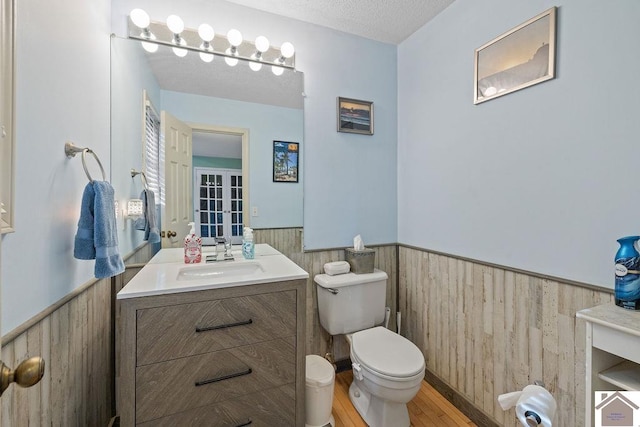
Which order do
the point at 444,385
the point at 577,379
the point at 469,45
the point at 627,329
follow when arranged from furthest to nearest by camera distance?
the point at 444,385
the point at 469,45
the point at 577,379
the point at 627,329

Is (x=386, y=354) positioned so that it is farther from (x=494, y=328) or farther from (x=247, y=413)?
(x=247, y=413)

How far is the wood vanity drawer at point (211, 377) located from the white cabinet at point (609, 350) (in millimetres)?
1104

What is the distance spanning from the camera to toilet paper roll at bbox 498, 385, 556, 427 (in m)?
1.03

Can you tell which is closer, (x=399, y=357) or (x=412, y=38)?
(x=399, y=357)

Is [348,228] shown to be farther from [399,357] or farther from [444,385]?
[444,385]

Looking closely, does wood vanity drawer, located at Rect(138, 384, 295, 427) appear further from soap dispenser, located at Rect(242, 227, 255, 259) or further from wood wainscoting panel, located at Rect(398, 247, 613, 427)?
wood wainscoting panel, located at Rect(398, 247, 613, 427)

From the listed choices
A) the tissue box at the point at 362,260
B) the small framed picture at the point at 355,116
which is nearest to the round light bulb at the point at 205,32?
the small framed picture at the point at 355,116

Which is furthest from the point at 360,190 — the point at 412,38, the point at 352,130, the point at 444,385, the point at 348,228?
the point at 444,385

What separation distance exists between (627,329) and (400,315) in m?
1.46

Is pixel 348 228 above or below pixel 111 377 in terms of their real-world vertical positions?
above

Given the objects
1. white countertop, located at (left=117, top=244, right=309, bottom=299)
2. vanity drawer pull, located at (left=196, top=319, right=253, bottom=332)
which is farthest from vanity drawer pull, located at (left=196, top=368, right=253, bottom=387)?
white countertop, located at (left=117, top=244, right=309, bottom=299)

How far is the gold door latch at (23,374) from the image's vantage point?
1.63 ft

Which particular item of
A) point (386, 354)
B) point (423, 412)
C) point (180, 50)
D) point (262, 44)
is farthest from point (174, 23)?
point (423, 412)

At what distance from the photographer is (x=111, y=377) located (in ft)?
5.00
